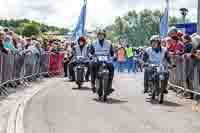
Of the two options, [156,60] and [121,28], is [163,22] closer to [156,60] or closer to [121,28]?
[156,60]

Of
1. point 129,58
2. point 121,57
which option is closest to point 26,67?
point 121,57

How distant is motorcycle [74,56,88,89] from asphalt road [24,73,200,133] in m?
2.30

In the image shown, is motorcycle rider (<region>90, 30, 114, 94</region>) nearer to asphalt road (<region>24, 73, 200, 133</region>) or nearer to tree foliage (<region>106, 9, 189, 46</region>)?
asphalt road (<region>24, 73, 200, 133</region>)

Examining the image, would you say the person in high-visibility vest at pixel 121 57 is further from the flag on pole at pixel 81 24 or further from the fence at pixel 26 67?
the fence at pixel 26 67

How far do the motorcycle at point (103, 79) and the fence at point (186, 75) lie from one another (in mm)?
2542

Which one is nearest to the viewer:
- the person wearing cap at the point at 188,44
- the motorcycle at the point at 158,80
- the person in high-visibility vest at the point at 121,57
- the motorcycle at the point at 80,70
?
the motorcycle at the point at 158,80

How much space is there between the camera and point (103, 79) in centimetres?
1689

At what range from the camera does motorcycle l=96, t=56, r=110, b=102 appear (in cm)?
1684

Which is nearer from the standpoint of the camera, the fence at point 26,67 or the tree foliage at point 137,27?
the fence at point 26,67

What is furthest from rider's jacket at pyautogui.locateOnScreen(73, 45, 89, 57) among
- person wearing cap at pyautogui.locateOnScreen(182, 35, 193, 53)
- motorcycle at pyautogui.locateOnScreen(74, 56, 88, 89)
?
person wearing cap at pyautogui.locateOnScreen(182, 35, 193, 53)

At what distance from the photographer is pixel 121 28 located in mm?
127500

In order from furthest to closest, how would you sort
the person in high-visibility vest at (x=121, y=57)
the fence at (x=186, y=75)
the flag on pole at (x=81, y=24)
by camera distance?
the person in high-visibility vest at (x=121, y=57), the flag on pole at (x=81, y=24), the fence at (x=186, y=75)

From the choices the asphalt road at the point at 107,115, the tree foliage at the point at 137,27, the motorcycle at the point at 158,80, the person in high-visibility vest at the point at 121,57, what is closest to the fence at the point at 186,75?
the asphalt road at the point at 107,115

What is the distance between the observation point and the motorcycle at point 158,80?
16.3 meters
